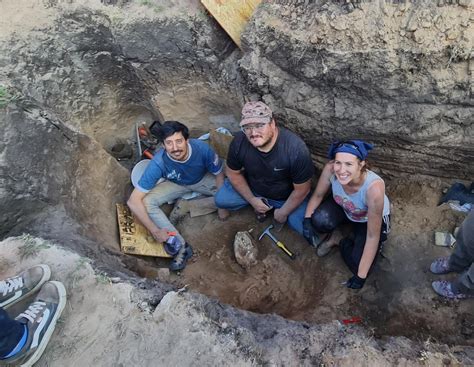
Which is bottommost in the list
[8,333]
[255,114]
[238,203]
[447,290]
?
[238,203]

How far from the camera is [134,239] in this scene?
4.18 meters

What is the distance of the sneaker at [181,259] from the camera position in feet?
13.4

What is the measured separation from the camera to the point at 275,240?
13.4 ft

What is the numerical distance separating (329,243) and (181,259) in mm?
Result: 1479

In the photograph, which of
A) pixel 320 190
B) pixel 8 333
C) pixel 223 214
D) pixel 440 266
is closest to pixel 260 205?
pixel 223 214

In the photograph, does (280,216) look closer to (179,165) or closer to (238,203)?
(238,203)

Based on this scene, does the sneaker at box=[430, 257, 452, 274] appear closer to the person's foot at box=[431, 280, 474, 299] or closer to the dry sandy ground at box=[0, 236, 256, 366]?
the person's foot at box=[431, 280, 474, 299]

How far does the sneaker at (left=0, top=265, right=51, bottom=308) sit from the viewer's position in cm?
276

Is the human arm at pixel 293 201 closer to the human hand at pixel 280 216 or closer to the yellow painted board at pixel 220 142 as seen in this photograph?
the human hand at pixel 280 216

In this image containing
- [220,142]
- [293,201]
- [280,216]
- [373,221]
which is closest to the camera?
[373,221]

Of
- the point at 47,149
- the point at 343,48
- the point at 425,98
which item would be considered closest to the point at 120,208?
the point at 47,149

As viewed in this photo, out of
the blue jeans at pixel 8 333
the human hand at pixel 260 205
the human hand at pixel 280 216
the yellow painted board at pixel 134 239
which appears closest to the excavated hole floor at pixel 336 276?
the yellow painted board at pixel 134 239

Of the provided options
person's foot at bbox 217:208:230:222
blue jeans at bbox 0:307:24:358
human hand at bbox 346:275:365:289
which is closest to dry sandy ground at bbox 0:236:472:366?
blue jeans at bbox 0:307:24:358

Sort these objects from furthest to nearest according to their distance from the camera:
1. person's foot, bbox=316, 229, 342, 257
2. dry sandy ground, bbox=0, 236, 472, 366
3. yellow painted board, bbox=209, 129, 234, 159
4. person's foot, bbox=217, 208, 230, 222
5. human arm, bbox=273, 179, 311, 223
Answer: yellow painted board, bbox=209, 129, 234, 159 < person's foot, bbox=217, 208, 230, 222 < person's foot, bbox=316, 229, 342, 257 < human arm, bbox=273, 179, 311, 223 < dry sandy ground, bbox=0, 236, 472, 366
